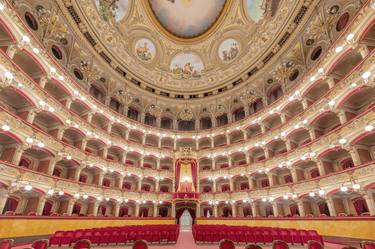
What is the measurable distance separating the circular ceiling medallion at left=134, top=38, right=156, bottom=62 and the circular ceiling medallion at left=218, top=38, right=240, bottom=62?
9918mm

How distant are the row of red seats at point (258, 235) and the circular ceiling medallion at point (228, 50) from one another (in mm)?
23291

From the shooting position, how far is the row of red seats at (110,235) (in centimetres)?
946

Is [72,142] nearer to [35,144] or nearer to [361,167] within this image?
[35,144]

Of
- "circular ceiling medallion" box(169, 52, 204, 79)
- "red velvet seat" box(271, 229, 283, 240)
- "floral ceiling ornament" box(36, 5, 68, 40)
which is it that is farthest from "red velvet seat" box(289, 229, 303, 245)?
"circular ceiling medallion" box(169, 52, 204, 79)

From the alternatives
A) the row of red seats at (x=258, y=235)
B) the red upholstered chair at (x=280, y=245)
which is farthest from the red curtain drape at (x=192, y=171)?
the red upholstered chair at (x=280, y=245)

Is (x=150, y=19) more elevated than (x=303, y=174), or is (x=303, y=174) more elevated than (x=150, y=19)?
(x=150, y=19)

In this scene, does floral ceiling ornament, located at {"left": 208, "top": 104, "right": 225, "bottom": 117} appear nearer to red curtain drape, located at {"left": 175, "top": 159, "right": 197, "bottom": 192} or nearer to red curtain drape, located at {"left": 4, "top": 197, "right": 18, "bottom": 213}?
red curtain drape, located at {"left": 175, "top": 159, "right": 197, "bottom": 192}

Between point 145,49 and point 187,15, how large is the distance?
741 cm

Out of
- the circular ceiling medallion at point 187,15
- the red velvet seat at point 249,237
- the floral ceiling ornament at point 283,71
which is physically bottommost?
the red velvet seat at point 249,237

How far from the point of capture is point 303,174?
64.1 feet

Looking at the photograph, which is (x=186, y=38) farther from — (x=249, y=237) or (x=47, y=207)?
(x=249, y=237)

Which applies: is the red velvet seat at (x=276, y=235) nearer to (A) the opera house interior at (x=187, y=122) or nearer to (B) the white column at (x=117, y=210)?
(A) the opera house interior at (x=187, y=122)

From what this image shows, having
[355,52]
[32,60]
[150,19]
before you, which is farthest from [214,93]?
[32,60]

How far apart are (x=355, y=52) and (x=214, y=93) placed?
58.9ft
